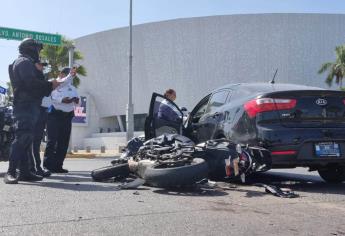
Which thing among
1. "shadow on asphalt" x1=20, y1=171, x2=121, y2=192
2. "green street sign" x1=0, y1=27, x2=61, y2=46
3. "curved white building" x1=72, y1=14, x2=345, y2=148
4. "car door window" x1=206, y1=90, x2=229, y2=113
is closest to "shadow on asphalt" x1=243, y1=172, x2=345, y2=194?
"car door window" x1=206, y1=90, x2=229, y2=113

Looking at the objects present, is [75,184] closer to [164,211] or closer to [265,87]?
[164,211]

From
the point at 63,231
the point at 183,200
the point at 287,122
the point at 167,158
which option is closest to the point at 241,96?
the point at 287,122

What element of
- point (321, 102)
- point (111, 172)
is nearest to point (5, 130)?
point (111, 172)

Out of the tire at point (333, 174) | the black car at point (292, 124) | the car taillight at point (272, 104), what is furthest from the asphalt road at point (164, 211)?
the car taillight at point (272, 104)

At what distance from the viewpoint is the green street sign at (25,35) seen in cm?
1775

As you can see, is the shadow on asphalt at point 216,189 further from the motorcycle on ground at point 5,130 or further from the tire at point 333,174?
the motorcycle on ground at point 5,130

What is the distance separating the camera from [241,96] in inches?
251

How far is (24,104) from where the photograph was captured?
618 cm

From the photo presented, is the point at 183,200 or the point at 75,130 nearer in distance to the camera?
the point at 183,200

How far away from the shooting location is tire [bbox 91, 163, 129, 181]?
6301 millimetres

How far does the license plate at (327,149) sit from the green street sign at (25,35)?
14683mm

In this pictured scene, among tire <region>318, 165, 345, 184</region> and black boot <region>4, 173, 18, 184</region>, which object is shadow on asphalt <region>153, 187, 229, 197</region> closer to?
black boot <region>4, 173, 18, 184</region>

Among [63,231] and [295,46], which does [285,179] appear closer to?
[63,231]

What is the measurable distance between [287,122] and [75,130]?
4911 centimetres
